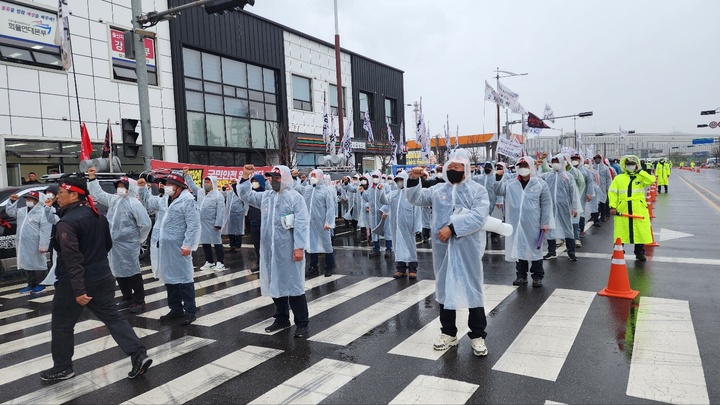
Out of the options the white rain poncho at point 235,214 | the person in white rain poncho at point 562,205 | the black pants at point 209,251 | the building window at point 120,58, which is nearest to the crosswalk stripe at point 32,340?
the black pants at point 209,251

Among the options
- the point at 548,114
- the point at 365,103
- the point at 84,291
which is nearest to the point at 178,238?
the point at 84,291

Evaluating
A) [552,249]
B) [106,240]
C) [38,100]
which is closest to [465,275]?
[106,240]

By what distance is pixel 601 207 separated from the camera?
593 inches

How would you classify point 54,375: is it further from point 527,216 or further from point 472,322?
point 527,216

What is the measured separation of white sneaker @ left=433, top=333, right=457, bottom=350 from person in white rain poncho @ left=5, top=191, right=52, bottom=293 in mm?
7196

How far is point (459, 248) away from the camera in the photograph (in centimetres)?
440

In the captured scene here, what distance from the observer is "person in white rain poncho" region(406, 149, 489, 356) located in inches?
169

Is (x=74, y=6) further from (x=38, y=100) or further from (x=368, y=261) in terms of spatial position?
(x=368, y=261)

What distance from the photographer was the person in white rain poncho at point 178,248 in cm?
589

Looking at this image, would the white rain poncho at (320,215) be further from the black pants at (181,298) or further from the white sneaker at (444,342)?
the white sneaker at (444,342)

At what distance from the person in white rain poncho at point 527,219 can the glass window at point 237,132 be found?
18481 mm

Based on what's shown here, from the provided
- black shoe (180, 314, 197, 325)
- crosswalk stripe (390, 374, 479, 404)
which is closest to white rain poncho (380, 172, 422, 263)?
black shoe (180, 314, 197, 325)

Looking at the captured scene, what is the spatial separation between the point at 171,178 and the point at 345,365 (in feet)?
11.2

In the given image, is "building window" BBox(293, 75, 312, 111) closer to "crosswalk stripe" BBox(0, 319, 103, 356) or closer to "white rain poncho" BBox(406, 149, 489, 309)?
"crosswalk stripe" BBox(0, 319, 103, 356)
